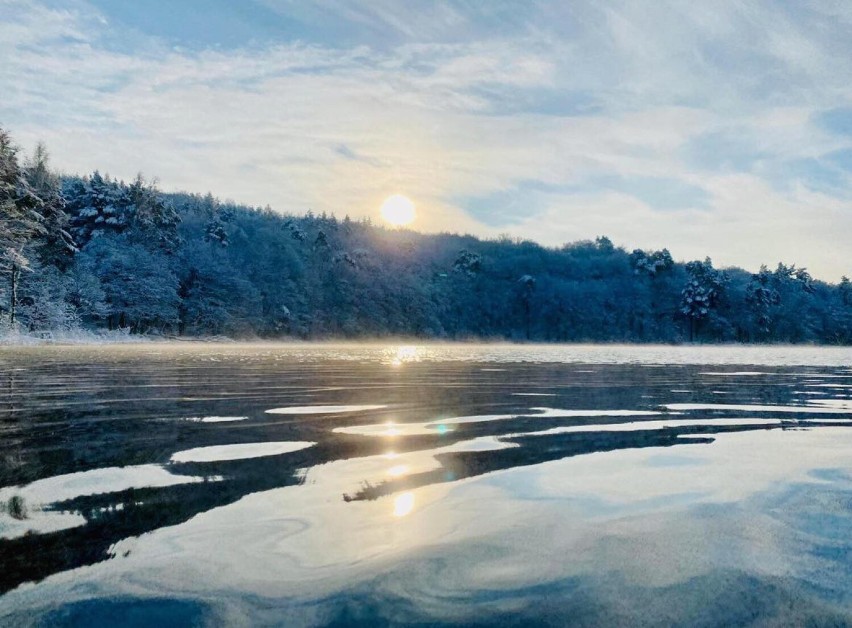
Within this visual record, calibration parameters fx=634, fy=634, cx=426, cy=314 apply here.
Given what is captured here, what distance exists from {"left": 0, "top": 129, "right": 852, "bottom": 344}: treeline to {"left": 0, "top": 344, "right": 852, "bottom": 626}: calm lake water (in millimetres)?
44032

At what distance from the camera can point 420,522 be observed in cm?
308

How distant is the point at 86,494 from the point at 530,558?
2496 mm

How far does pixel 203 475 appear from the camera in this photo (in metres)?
4.06

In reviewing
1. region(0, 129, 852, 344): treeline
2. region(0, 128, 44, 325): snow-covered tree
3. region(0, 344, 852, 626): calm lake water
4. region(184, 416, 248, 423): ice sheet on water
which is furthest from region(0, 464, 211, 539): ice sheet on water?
region(0, 129, 852, 344): treeline

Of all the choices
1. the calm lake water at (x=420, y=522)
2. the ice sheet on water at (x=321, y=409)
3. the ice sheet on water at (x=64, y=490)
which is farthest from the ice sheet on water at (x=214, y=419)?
the ice sheet on water at (x=64, y=490)

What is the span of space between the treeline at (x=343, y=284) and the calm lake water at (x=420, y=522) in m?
44.0

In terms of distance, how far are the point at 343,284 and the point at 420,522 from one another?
11403 centimetres

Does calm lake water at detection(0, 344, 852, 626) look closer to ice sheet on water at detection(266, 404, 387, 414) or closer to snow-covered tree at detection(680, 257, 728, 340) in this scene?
ice sheet on water at detection(266, 404, 387, 414)

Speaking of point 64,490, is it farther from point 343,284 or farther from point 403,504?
point 343,284

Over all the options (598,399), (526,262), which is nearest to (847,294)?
(526,262)

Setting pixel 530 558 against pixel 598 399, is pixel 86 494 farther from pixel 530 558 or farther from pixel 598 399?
pixel 598 399

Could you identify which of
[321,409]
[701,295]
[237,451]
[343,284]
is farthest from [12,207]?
[701,295]

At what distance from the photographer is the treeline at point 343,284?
65.8 m

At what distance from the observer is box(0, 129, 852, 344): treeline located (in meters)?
65.8
